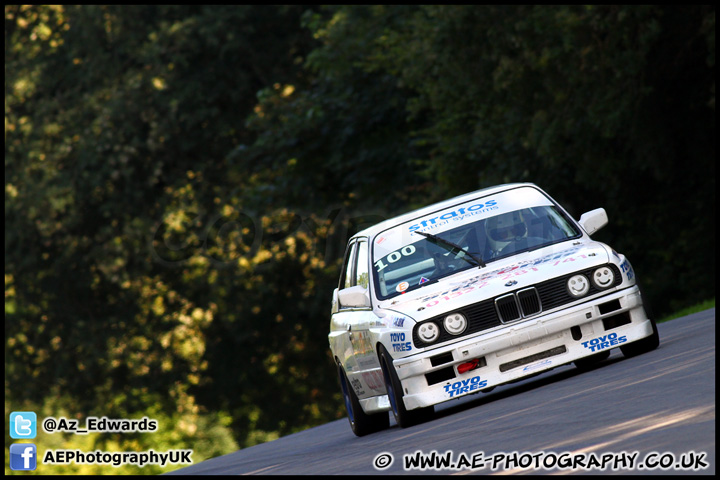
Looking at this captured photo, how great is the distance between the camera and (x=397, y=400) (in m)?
10.9

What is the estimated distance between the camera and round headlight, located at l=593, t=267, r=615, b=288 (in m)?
10.9

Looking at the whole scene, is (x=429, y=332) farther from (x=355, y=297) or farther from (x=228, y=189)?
(x=228, y=189)

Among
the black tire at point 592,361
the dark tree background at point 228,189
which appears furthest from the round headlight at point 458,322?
the dark tree background at point 228,189

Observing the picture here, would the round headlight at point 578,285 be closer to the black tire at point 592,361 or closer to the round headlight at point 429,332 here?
the round headlight at point 429,332

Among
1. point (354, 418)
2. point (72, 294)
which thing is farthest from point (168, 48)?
point (354, 418)

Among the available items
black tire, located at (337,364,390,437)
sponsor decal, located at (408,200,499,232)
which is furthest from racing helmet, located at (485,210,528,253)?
black tire, located at (337,364,390,437)

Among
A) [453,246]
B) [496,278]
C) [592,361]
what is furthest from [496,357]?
[592,361]

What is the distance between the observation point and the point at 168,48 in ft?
123

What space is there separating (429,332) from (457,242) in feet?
4.54

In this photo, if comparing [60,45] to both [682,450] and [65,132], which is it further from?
[682,450]

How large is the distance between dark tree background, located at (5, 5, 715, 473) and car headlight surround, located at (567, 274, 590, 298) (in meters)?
16.8

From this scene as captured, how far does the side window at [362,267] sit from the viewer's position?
39.7ft

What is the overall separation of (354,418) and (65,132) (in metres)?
27.1

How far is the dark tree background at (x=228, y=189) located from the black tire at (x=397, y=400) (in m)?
16.9
